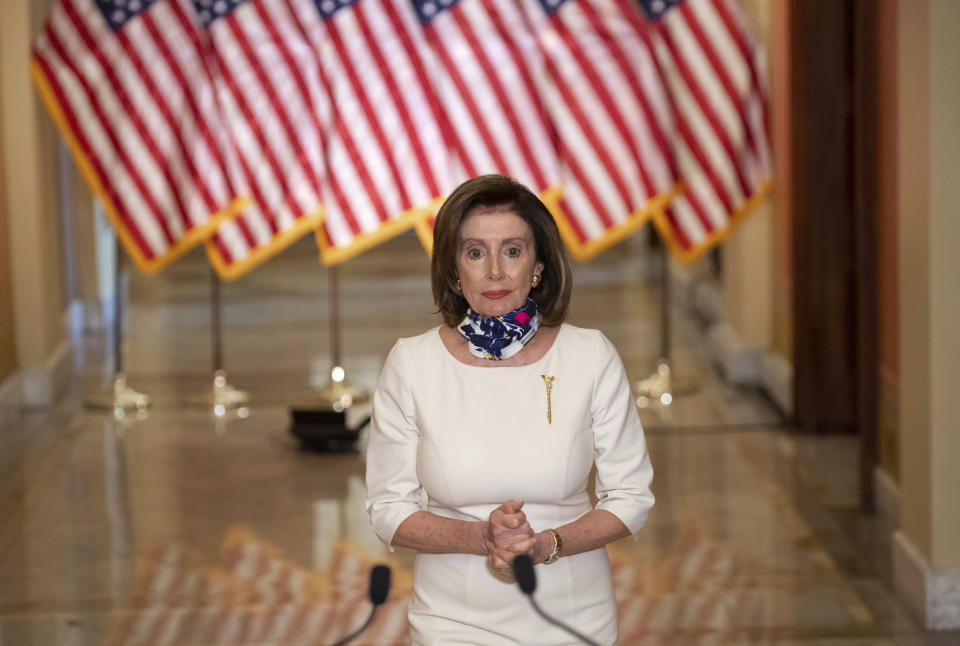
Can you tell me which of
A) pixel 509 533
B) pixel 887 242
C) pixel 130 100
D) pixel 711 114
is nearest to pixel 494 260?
pixel 509 533

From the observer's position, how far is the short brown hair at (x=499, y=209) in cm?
276

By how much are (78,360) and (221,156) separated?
8.30ft

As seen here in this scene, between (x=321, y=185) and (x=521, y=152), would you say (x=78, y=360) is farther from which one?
(x=521, y=152)

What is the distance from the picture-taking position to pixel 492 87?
8781 millimetres

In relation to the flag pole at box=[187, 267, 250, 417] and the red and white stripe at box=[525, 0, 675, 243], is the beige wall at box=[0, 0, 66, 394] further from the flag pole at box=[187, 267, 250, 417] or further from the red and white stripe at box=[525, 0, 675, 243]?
the red and white stripe at box=[525, 0, 675, 243]

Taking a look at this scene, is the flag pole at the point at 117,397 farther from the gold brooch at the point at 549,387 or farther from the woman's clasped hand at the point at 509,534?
the woman's clasped hand at the point at 509,534

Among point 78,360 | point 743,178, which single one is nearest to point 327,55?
point 743,178

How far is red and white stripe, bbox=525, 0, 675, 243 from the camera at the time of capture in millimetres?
8875

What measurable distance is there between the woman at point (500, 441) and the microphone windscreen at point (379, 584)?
0.45 metres

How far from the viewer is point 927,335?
495 cm

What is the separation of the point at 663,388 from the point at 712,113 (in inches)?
68.1

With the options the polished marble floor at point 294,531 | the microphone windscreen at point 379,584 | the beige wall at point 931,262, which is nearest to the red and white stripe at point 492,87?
the polished marble floor at point 294,531

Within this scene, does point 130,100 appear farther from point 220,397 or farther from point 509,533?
point 509,533

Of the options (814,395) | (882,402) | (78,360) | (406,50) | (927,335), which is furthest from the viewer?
(78,360)
